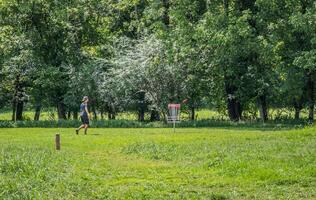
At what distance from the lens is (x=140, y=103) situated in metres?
48.0

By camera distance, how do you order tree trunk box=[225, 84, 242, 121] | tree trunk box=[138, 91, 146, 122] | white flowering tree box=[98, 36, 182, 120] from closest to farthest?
white flowering tree box=[98, 36, 182, 120] < tree trunk box=[225, 84, 242, 121] < tree trunk box=[138, 91, 146, 122]

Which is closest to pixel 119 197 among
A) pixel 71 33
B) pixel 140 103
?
pixel 140 103

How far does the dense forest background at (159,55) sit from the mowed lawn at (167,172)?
1792 cm

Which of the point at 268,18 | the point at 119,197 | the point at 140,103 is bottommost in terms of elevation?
the point at 119,197

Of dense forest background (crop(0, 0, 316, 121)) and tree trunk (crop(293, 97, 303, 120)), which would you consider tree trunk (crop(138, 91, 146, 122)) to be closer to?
dense forest background (crop(0, 0, 316, 121))

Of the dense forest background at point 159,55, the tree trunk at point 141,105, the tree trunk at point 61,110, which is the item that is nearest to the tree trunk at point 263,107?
the dense forest background at point 159,55

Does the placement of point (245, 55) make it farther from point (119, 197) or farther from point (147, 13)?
point (119, 197)

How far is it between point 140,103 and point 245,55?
1101 cm

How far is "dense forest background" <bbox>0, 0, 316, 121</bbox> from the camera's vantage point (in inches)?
1553

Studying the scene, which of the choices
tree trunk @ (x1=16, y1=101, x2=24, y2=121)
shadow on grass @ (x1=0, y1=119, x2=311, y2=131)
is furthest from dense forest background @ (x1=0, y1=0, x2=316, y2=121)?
shadow on grass @ (x1=0, y1=119, x2=311, y2=131)

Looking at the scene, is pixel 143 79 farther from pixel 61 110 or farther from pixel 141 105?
pixel 61 110

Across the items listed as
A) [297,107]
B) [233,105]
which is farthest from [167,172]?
[297,107]

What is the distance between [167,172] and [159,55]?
95.5ft

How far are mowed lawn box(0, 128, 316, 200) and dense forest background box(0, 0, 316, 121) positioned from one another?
17917 millimetres
